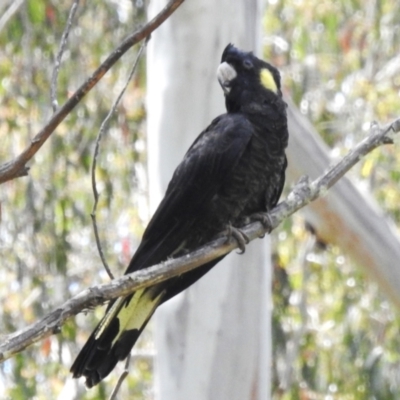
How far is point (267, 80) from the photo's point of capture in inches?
90.4

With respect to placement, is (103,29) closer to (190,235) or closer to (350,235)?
(350,235)

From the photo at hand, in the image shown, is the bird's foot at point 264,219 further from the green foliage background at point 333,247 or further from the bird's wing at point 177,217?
the green foliage background at point 333,247

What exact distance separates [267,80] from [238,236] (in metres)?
0.52

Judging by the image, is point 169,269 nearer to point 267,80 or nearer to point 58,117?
point 58,117

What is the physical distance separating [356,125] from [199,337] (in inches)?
87.9

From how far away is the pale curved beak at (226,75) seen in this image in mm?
2303

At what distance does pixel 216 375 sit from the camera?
2.62 meters

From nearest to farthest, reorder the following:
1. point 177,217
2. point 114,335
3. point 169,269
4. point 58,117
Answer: point 58,117 → point 169,269 → point 114,335 → point 177,217

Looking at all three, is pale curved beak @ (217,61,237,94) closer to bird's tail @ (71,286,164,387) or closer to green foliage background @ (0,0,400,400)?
bird's tail @ (71,286,164,387)

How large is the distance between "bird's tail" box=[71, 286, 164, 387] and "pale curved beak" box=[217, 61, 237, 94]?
23.0 inches

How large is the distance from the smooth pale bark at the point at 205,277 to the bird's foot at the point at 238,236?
25.7 inches

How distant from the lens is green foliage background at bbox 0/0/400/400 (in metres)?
3.96

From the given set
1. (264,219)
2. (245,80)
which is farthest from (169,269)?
(245,80)

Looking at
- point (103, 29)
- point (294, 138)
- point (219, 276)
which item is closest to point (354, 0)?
point (103, 29)
